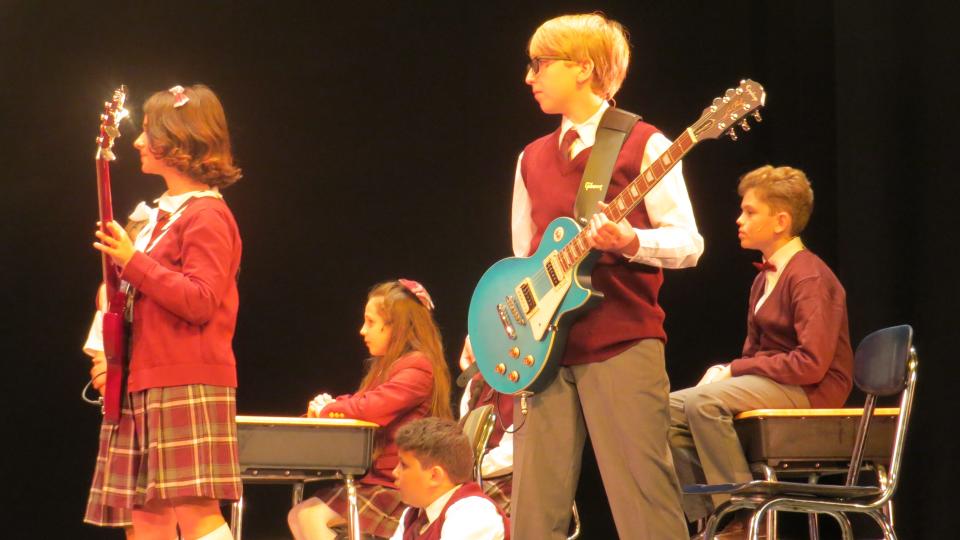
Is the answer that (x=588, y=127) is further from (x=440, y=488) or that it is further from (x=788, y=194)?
(x=788, y=194)

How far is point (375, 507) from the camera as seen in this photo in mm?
4098

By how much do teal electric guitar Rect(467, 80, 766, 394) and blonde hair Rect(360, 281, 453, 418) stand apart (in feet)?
5.00

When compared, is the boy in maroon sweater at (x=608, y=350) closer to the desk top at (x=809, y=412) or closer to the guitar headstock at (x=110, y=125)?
the desk top at (x=809, y=412)

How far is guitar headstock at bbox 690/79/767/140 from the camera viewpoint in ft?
8.45

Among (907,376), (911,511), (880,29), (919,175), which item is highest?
(880,29)

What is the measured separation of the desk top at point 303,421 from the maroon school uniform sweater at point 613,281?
4.00ft

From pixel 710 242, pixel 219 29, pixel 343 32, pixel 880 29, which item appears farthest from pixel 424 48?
pixel 880 29

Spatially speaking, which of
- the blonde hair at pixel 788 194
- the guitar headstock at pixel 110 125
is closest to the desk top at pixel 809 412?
the blonde hair at pixel 788 194

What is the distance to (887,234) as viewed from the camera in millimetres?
4617

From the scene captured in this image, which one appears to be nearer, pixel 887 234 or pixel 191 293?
pixel 191 293

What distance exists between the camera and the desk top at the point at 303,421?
3.64 meters

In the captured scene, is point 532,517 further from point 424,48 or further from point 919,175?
point 424,48

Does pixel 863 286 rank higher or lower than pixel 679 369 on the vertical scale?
higher

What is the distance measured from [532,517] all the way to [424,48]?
3381 mm
